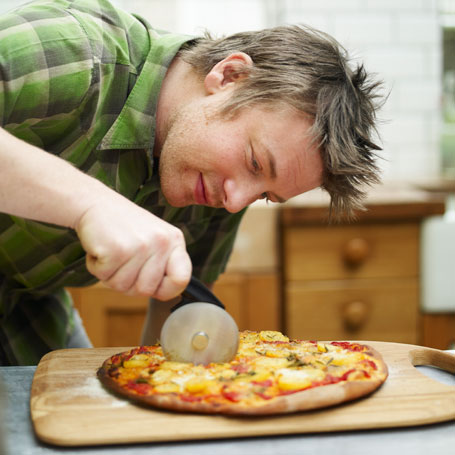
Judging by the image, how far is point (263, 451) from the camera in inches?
33.0

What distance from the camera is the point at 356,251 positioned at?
230 centimetres

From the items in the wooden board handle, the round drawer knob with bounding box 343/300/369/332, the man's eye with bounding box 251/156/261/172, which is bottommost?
the round drawer knob with bounding box 343/300/369/332

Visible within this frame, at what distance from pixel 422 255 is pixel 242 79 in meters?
1.29

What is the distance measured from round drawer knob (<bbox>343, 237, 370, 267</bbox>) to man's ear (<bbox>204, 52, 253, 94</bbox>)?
108 cm

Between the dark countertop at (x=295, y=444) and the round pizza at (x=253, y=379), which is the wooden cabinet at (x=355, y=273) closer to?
the round pizza at (x=253, y=379)

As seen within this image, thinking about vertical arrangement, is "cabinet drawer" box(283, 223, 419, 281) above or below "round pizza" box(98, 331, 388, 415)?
below

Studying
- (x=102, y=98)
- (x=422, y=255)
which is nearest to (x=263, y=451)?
(x=102, y=98)

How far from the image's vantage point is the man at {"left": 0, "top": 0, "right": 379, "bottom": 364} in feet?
3.85

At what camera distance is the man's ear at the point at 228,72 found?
133 centimetres

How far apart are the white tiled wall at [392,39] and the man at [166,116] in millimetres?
1374

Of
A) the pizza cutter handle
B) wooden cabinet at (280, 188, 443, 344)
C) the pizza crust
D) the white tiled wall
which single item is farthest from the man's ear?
the white tiled wall

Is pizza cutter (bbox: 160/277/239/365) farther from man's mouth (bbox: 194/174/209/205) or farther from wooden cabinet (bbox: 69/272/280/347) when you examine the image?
wooden cabinet (bbox: 69/272/280/347)

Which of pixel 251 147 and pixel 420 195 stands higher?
pixel 251 147

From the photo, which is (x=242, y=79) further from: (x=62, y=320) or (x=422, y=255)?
(x=422, y=255)
